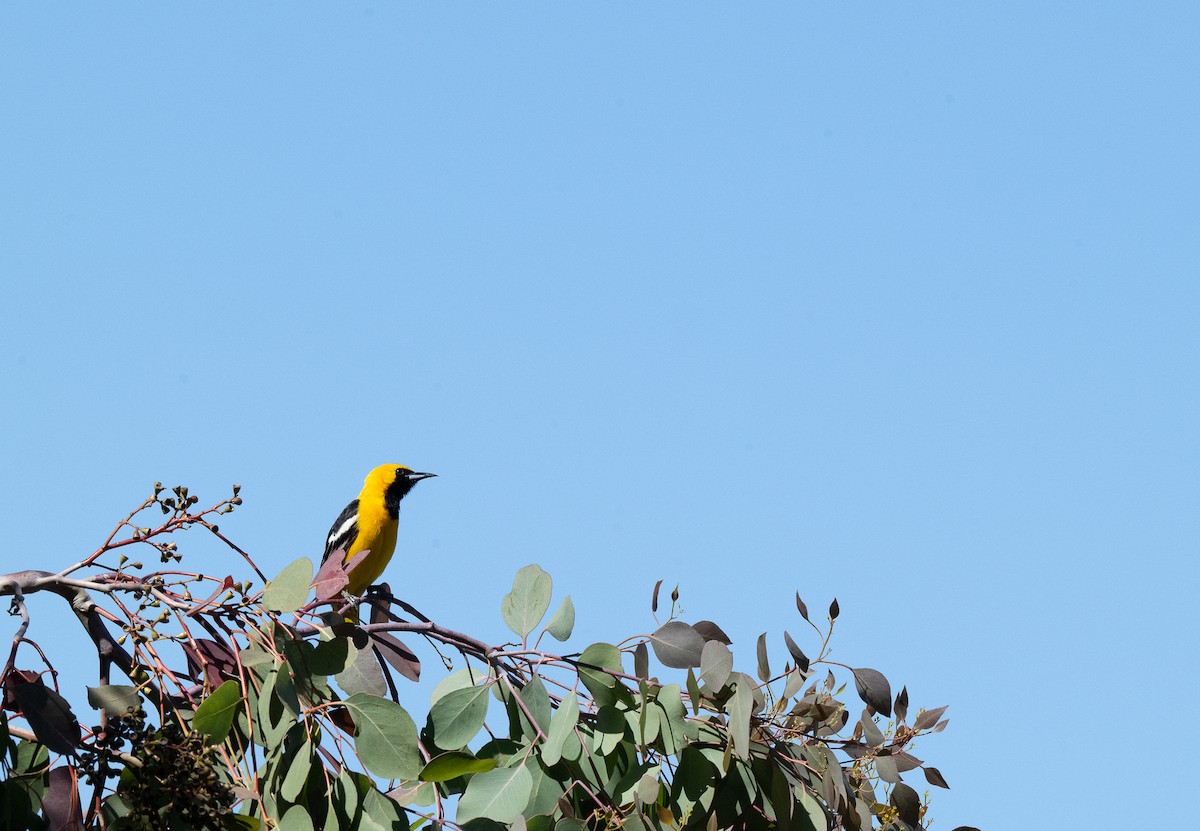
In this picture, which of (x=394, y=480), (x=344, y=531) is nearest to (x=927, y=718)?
(x=344, y=531)

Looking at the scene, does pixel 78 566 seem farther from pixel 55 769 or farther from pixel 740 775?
pixel 740 775

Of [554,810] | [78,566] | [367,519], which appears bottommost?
[554,810]

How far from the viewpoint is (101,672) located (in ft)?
8.60

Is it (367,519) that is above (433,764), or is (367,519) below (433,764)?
above

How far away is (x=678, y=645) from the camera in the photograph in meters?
2.71

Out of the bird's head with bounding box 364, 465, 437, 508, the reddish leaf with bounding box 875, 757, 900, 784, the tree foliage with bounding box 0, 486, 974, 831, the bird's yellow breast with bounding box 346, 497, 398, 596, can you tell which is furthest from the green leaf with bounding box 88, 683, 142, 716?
the bird's head with bounding box 364, 465, 437, 508

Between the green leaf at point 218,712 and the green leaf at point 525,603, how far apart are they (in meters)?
0.56

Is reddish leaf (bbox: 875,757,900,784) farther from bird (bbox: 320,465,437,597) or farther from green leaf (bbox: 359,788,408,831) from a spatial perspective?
bird (bbox: 320,465,437,597)

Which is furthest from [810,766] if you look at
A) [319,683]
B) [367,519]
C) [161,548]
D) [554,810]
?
[367,519]

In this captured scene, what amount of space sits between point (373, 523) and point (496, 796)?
470cm

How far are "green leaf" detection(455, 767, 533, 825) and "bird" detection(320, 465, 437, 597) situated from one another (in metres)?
4.16

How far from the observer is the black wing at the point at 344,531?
694cm

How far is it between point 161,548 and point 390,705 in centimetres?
55

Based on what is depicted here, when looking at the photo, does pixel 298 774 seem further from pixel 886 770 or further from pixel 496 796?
pixel 886 770
